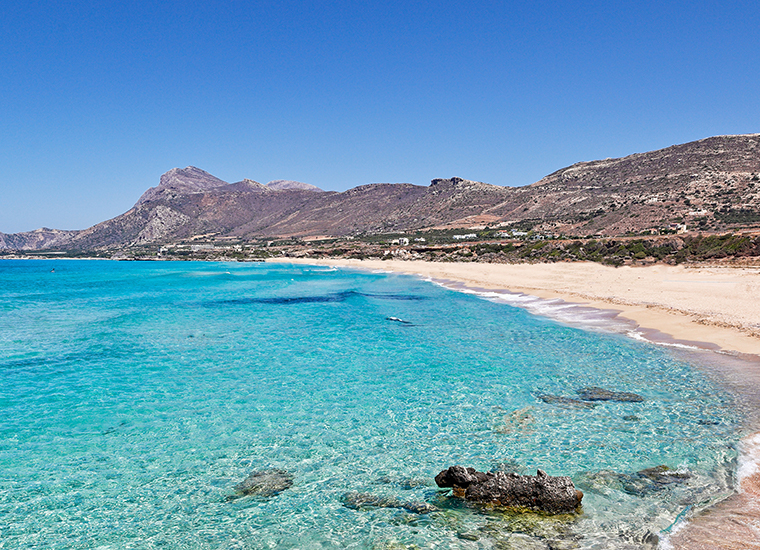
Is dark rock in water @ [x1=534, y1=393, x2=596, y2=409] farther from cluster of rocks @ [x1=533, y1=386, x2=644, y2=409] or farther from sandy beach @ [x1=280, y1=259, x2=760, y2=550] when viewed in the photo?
sandy beach @ [x1=280, y1=259, x2=760, y2=550]

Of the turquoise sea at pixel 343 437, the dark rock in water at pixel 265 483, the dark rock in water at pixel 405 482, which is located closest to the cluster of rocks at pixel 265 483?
the dark rock in water at pixel 265 483

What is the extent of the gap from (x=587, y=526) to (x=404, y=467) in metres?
3.13

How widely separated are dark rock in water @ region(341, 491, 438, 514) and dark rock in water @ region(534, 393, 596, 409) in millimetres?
5578

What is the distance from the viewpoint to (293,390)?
43.4 ft

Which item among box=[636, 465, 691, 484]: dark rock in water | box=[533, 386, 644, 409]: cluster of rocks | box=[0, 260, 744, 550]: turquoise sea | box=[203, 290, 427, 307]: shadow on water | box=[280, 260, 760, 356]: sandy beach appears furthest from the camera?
box=[203, 290, 427, 307]: shadow on water

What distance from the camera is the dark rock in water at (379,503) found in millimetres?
7008

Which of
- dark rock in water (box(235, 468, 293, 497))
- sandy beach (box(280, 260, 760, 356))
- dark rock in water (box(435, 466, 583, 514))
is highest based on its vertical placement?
sandy beach (box(280, 260, 760, 356))

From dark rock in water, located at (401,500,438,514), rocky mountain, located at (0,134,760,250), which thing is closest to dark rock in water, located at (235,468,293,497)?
dark rock in water, located at (401,500,438,514)

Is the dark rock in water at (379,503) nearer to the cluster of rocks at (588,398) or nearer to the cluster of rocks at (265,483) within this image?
the cluster of rocks at (265,483)

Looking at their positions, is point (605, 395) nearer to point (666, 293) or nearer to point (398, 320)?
point (398, 320)

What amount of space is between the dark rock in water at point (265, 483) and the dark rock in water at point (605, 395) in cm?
761

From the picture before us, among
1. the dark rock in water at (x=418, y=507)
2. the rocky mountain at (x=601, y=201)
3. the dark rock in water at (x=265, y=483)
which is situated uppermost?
the rocky mountain at (x=601, y=201)

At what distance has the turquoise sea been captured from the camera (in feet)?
21.6

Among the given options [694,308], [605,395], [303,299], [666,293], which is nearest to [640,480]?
[605,395]
